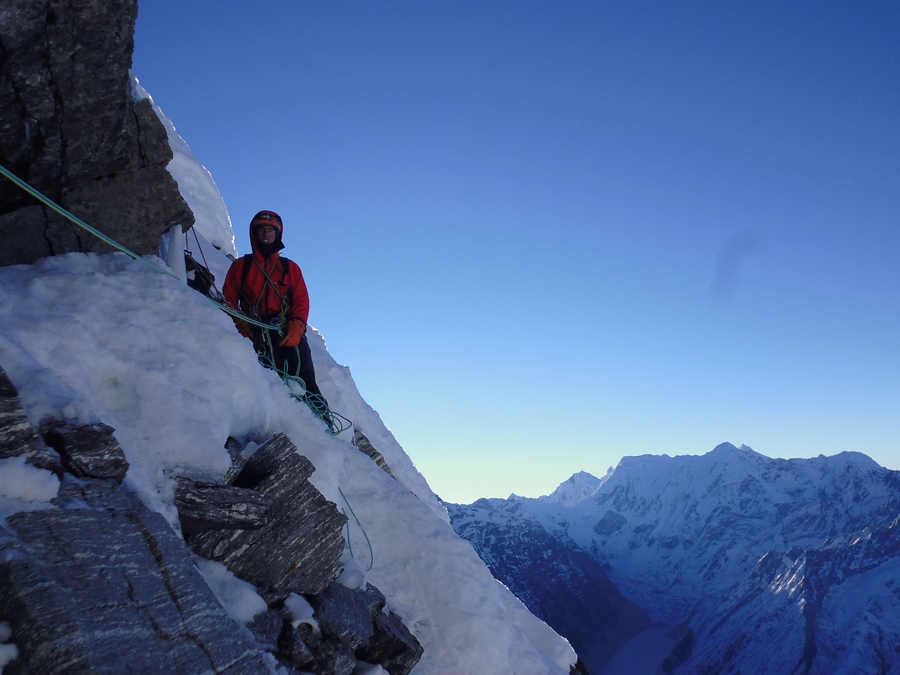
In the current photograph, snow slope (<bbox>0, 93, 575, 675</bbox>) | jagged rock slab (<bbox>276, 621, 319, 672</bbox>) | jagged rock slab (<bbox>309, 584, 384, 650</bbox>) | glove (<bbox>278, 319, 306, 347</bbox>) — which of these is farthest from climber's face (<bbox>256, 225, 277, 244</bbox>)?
jagged rock slab (<bbox>276, 621, 319, 672</bbox>)

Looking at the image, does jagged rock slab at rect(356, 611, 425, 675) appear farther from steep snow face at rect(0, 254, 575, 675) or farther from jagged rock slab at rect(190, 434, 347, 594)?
jagged rock slab at rect(190, 434, 347, 594)

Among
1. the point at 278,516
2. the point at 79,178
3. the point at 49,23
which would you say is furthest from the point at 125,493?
the point at 49,23

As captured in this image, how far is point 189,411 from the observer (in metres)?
6.04

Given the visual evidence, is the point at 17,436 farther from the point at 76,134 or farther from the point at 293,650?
the point at 76,134

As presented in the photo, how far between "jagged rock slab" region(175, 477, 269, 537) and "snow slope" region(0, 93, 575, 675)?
12 centimetres

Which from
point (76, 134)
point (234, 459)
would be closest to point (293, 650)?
point (234, 459)

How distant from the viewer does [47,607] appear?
3588mm

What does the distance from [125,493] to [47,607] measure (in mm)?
1477

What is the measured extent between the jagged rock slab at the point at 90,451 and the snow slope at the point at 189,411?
16 centimetres

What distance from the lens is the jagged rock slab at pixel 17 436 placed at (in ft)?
14.1

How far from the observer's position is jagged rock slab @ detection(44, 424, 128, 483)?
15.5 feet

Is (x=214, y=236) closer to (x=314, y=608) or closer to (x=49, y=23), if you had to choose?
(x=49, y=23)

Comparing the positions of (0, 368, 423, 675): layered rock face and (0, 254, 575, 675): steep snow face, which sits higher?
(0, 254, 575, 675): steep snow face

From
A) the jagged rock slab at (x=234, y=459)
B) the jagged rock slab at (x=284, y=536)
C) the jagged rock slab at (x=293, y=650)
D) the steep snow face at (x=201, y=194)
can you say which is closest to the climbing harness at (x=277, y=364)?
the jagged rock slab at (x=284, y=536)
